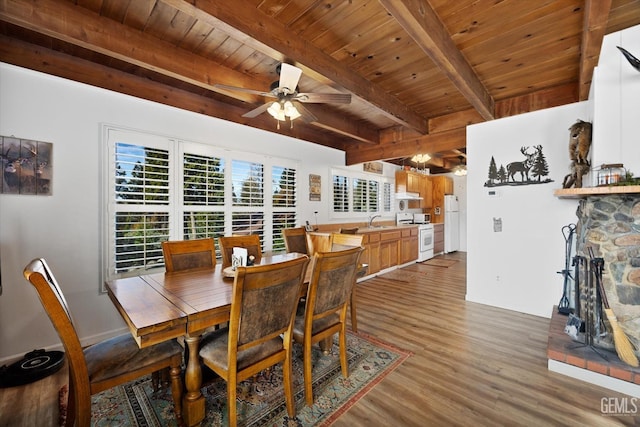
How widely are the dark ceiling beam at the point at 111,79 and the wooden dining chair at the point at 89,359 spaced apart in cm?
194

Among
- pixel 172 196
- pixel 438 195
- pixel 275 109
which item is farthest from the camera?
pixel 438 195

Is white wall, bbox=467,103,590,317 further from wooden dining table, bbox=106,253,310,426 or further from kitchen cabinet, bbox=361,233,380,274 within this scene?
wooden dining table, bbox=106,253,310,426

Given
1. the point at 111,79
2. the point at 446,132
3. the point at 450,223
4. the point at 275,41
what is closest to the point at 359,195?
the point at 446,132

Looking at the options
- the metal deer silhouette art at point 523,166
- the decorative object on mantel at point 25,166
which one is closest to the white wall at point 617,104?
the metal deer silhouette art at point 523,166

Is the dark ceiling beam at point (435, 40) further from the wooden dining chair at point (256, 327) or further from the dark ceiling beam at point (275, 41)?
the wooden dining chair at point (256, 327)

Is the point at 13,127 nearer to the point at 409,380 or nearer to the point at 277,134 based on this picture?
the point at 277,134

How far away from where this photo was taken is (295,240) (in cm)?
360

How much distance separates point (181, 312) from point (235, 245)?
1.38 meters

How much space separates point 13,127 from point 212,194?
1748mm

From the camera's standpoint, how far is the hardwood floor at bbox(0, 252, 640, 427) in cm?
166

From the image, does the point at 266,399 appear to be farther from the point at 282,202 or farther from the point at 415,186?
the point at 415,186

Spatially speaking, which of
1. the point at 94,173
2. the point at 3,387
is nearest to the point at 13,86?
the point at 94,173

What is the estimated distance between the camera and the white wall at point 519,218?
304cm

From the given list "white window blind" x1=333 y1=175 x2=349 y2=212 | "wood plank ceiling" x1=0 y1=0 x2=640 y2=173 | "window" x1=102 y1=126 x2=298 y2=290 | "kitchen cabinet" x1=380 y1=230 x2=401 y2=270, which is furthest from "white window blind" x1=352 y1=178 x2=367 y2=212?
"wood plank ceiling" x1=0 y1=0 x2=640 y2=173
